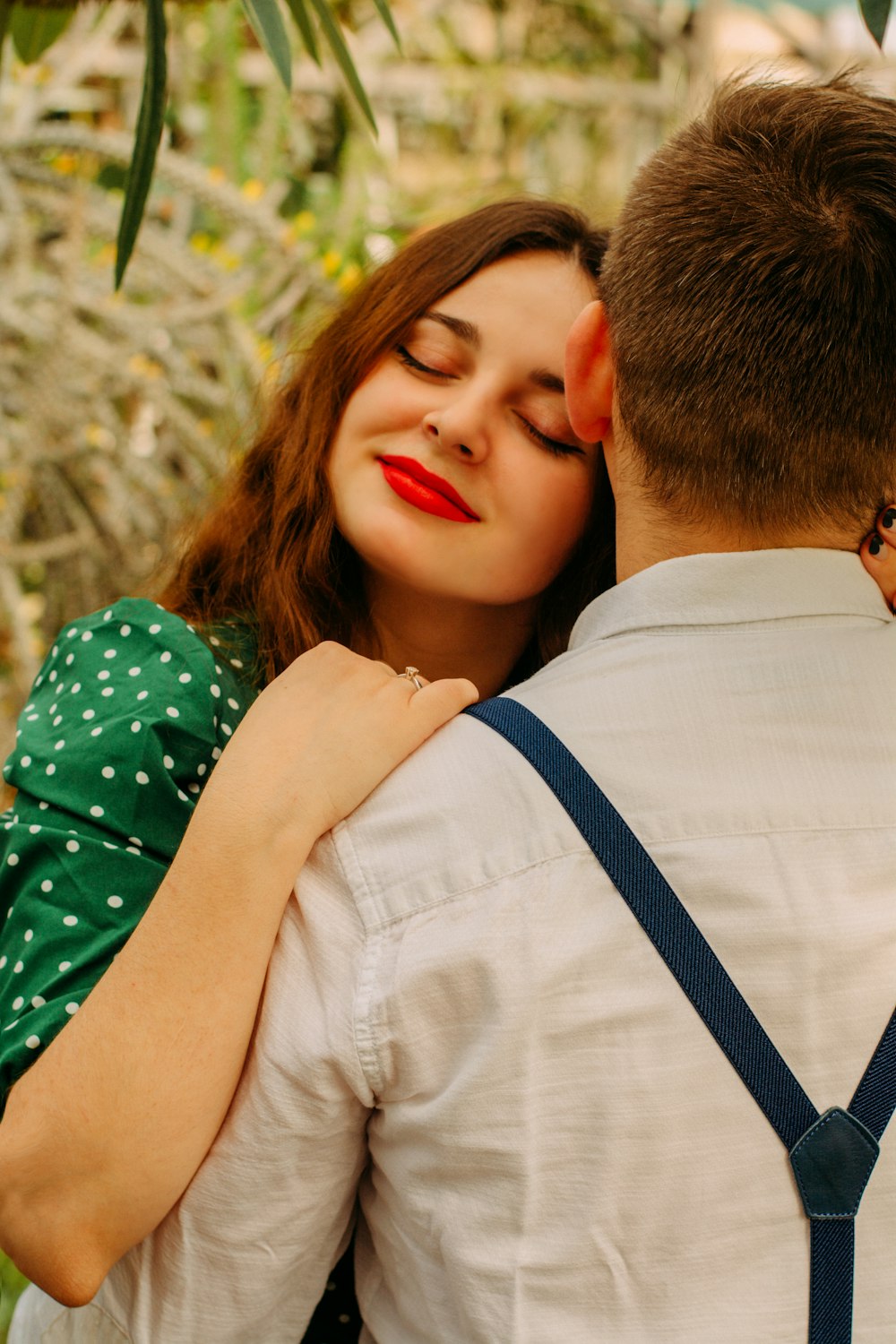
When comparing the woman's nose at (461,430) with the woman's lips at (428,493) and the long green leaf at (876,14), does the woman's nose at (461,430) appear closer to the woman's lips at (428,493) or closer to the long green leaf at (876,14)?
the woman's lips at (428,493)

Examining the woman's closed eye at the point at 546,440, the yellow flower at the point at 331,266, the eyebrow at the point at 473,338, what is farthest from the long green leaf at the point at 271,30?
the yellow flower at the point at 331,266

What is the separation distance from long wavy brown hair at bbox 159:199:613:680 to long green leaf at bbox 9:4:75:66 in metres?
0.59

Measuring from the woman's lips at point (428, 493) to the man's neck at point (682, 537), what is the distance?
411 millimetres

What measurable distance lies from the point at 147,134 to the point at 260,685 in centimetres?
64

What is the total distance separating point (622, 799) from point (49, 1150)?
0.53 metres

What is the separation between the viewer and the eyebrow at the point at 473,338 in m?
1.55

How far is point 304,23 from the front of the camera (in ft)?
5.02

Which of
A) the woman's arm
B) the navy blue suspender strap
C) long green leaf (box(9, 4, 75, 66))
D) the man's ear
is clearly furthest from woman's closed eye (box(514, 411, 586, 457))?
long green leaf (box(9, 4, 75, 66))

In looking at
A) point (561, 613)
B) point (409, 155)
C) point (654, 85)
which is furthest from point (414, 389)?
point (654, 85)

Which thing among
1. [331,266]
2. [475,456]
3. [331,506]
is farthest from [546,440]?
[331,266]

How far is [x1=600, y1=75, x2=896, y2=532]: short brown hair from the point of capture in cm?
99

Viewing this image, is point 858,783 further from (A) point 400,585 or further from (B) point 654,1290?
(A) point 400,585

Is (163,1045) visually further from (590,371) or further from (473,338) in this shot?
(473,338)

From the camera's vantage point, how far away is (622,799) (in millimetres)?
923
